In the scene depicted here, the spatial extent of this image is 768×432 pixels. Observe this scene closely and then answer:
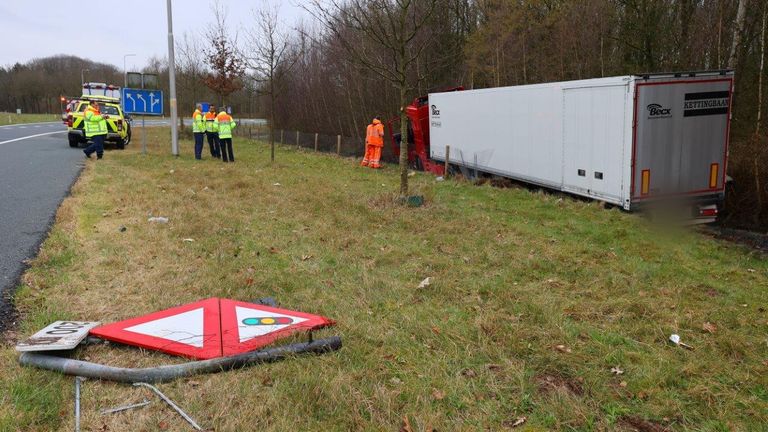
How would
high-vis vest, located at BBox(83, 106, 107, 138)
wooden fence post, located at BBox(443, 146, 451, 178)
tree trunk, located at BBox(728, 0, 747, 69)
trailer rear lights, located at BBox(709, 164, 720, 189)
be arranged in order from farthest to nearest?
high-vis vest, located at BBox(83, 106, 107, 138)
wooden fence post, located at BBox(443, 146, 451, 178)
tree trunk, located at BBox(728, 0, 747, 69)
trailer rear lights, located at BBox(709, 164, 720, 189)

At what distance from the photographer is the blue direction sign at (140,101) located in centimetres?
2181

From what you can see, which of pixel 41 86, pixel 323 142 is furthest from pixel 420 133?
pixel 41 86

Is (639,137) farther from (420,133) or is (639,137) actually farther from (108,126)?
(108,126)

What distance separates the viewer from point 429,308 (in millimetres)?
5348

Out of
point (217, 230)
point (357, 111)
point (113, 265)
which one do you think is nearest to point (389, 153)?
point (357, 111)

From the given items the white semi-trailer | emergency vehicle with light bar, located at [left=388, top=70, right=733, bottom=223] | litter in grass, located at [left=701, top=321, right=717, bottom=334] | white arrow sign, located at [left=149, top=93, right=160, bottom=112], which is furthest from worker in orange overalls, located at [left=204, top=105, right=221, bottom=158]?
litter in grass, located at [left=701, top=321, right=717, bottom=334]

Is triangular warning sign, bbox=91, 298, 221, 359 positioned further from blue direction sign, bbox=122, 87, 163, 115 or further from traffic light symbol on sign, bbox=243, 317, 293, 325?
blue direction sign, bbox=122, 87, 163, 115

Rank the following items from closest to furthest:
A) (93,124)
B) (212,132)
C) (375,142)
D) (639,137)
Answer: (639,137)
(93,124)
(375,142)
(212,132)

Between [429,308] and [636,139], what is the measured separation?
602cm

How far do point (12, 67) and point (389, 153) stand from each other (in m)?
103

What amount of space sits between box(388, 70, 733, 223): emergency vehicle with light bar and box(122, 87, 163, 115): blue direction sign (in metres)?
15.5

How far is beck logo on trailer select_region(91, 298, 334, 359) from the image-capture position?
4.18 metres

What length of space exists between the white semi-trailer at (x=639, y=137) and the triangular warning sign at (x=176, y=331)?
7653 millimetres

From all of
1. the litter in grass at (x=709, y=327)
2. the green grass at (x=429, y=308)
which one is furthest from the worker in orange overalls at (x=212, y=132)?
the litter in grass at (x=709, y=327)
